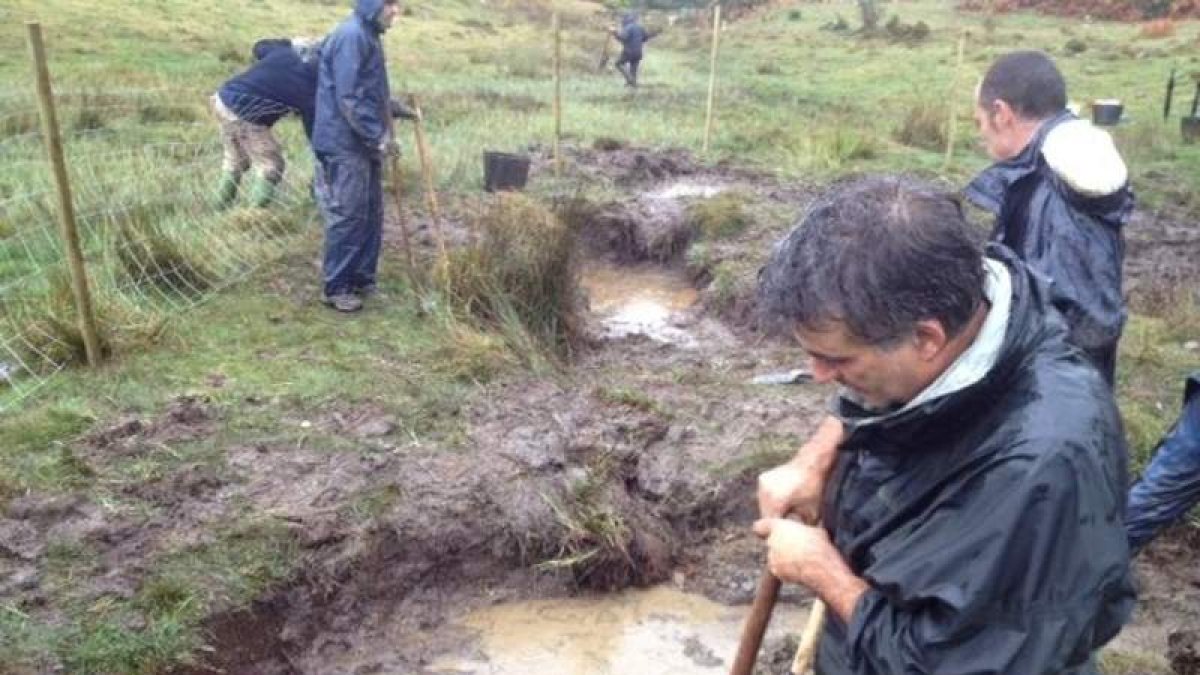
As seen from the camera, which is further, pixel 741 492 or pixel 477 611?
pixel 741 492

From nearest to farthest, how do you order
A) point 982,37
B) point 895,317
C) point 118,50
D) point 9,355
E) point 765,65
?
point 895,317, point 9,355, point 118,50, point 765,65, point 982,37

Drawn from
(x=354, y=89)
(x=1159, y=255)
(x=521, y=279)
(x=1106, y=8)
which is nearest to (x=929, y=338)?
(x=521, y=279)

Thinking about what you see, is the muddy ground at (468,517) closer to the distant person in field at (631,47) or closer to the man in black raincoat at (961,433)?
the man in black raincoat at (961,433)

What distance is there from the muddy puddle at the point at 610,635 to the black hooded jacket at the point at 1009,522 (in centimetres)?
246

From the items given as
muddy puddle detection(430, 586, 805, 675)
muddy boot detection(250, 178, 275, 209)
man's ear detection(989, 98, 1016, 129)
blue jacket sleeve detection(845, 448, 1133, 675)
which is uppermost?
man's ear detection(989, 98, 1016, 129)

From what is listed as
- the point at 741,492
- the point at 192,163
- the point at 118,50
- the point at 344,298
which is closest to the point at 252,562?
the point at 741,492

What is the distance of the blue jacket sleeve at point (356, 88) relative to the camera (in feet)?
19.3

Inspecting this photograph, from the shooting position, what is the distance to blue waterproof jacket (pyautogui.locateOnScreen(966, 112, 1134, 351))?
2.88m

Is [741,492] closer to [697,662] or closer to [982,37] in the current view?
[697,662]

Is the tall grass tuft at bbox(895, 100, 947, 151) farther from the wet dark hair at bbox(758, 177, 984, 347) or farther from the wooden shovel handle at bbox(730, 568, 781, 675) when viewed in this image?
the wet dark hair at bbox(758, 177, 984, 347)

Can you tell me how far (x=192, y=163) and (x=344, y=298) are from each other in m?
2.56

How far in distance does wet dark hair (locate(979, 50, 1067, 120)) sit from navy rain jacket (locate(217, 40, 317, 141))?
517 cm

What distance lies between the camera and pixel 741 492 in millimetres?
4633

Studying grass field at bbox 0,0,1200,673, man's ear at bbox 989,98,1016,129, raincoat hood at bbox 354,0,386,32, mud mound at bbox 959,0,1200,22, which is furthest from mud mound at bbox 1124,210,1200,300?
mud mound at bbox 959,0,1200,22
